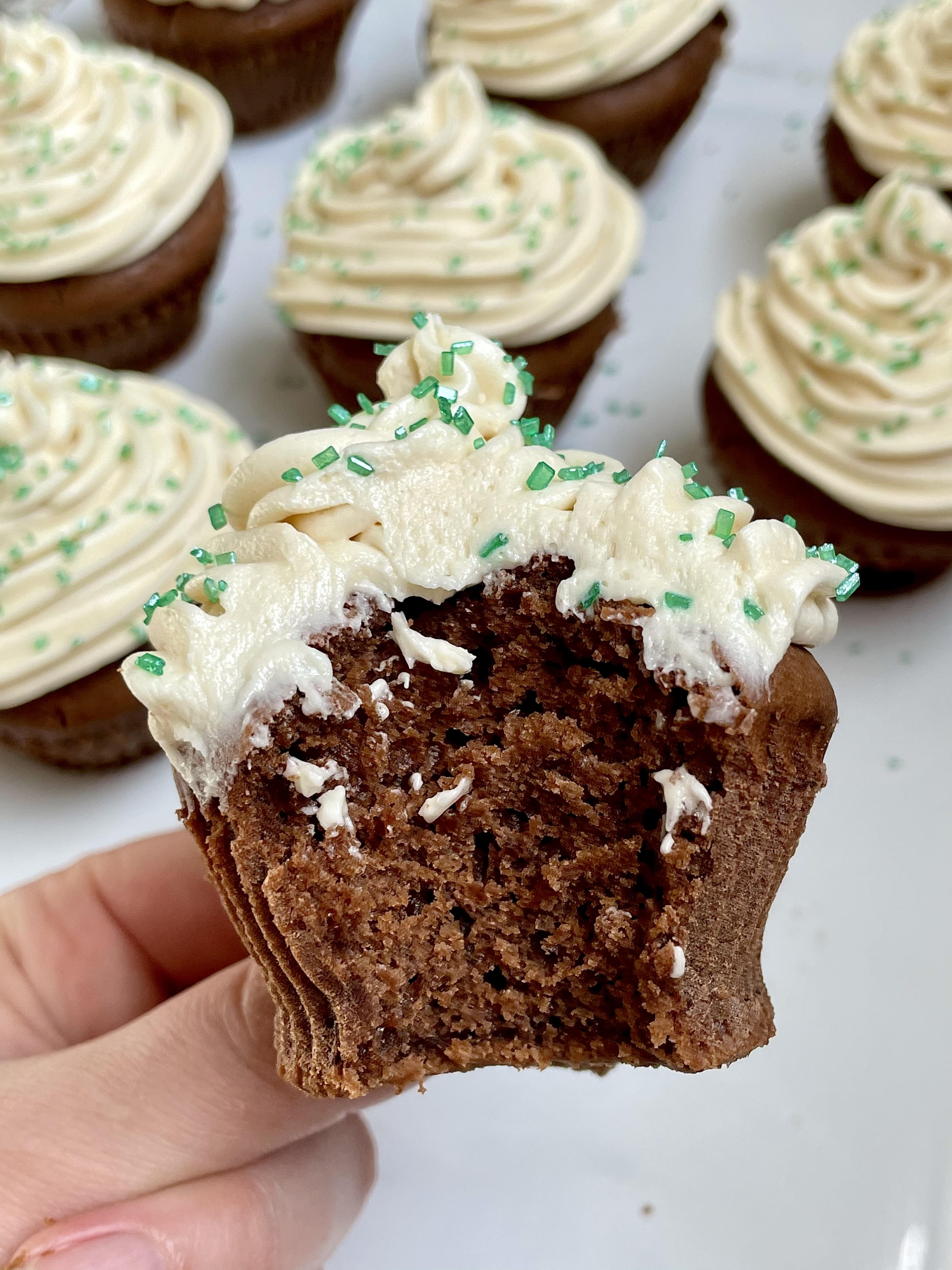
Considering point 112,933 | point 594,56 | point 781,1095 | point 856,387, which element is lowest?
point 781,1095

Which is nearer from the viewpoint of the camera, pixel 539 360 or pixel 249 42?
pixel 539 360

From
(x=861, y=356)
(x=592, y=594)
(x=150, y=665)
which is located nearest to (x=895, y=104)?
(x=861, y=356)

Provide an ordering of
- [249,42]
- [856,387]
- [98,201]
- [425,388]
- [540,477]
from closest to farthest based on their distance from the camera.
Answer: [540,477] < [425,388] < [856,387] < [98,201] < [249,42]

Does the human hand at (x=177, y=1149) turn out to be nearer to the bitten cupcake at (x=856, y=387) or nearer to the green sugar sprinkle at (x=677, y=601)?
the green sugar sprinkle at (x=677, y=601)

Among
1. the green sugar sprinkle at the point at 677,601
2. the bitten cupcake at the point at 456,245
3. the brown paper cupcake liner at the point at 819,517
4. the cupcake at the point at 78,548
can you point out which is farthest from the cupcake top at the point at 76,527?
the green sugar sprinkle at the point at 677,601

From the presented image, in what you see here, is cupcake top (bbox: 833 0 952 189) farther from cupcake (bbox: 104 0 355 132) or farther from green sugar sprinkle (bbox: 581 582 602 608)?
green sugar sprinkle (bbox: 581 582 602 608)

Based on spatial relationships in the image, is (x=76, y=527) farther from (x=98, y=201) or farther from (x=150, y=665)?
(x=150, y=665)

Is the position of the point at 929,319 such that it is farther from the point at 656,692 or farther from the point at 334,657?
the point at 334,657
